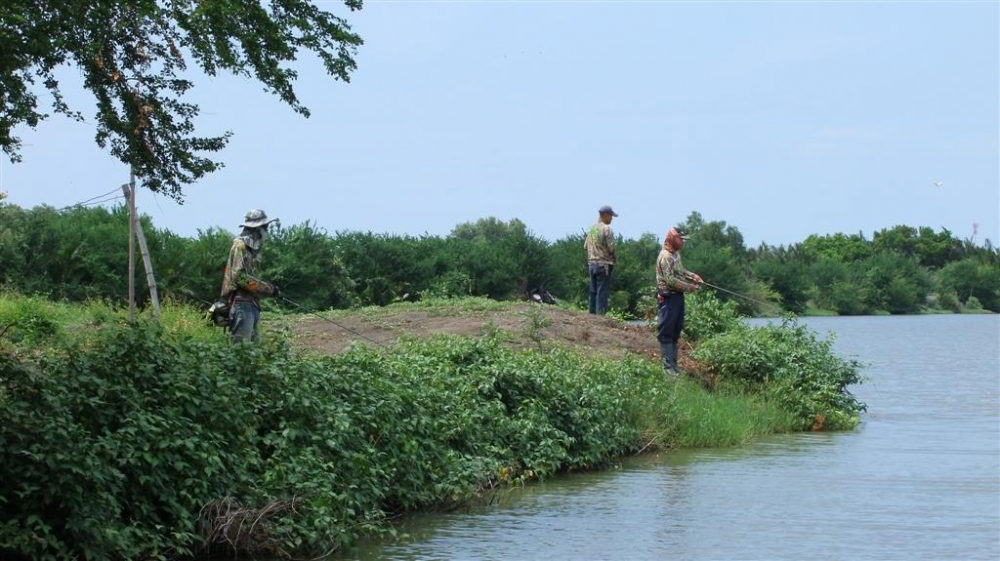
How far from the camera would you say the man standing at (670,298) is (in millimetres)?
18328

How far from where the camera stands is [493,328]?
18047mm

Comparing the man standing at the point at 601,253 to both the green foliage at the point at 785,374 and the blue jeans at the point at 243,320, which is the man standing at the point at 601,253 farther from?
the blue jeans at the point at 243,320

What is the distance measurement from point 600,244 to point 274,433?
11382 mm

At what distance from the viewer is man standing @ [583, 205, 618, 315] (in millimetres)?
21531

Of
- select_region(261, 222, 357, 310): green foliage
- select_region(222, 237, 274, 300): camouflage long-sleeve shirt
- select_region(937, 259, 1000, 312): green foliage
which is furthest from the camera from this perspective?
select_region(937, 259, 1000, 312): green foliage

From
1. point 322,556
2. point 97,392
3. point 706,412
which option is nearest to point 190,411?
point 97,392

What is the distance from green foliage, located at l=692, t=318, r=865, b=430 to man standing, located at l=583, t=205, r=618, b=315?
86.4 inches

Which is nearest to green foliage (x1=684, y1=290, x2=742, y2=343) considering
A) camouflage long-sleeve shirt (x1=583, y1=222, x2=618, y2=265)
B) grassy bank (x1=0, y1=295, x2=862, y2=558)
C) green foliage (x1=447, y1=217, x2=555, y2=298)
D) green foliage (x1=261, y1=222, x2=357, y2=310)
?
camouflage long-sleeve shirt (x1=583, y1=222, x2=618, y2=265)

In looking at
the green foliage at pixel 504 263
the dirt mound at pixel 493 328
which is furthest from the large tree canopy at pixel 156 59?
the green foliage at pixel 504 263

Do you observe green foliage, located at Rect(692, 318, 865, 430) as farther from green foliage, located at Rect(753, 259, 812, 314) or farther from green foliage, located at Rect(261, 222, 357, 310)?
green foliage, located at Rect(753, 259, 812, 314)

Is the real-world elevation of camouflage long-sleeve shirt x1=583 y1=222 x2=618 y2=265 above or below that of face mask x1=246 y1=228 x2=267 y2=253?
above

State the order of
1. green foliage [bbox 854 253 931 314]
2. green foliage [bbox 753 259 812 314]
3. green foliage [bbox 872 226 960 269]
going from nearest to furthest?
1. green foliage [bbox 753 259 812 314]
2. green foliage [bbox 854 253 931 314]
3. green foliage [bbox 872 226 960 269]

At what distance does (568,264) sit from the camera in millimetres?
43750

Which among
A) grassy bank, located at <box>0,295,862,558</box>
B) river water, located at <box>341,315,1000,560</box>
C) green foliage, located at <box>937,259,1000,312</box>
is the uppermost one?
green foliage, located at <box>937,259,1000,312</box>
